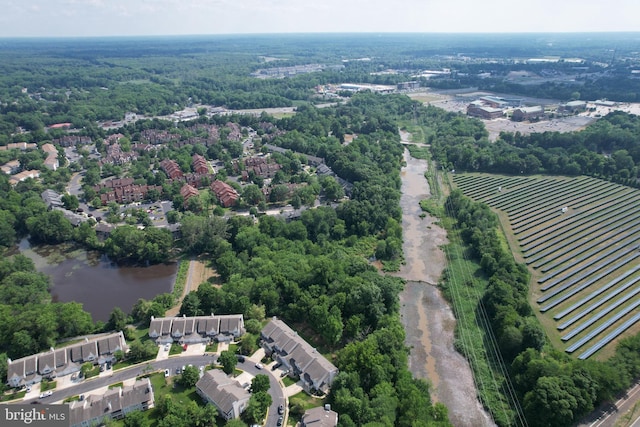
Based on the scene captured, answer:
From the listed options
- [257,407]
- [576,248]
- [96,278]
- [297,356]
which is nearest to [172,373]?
[257,407]

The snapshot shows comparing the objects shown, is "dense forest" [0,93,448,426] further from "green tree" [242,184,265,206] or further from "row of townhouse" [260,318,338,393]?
"green tree" [242,184,265,206]

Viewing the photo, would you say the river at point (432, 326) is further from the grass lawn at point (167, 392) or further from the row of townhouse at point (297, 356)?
the grass lawn at point (167, 392)

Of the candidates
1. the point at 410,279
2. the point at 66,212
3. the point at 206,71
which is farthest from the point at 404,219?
the point at 206,71

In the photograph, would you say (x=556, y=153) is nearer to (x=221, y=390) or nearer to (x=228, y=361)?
(x=228, y=361)

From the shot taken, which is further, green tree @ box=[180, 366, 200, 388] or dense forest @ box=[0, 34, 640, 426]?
green tree @ box=[180, 366, 200, 388]

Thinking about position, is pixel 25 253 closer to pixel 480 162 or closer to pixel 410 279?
pixel 410 279

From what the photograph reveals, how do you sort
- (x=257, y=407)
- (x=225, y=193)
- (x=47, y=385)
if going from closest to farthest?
(x=257, y=407) < (x=47, y=385) < (x=225, y=193)

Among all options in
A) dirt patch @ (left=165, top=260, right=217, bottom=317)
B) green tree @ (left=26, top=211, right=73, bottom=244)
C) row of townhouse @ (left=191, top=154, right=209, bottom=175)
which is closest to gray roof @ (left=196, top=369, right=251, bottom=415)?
dirt patch @ (left=165, top=260, right=217, bottom=317)

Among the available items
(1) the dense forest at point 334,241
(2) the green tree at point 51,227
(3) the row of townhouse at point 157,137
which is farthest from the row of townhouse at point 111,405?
(3) the row of townhouse at point 157,137
